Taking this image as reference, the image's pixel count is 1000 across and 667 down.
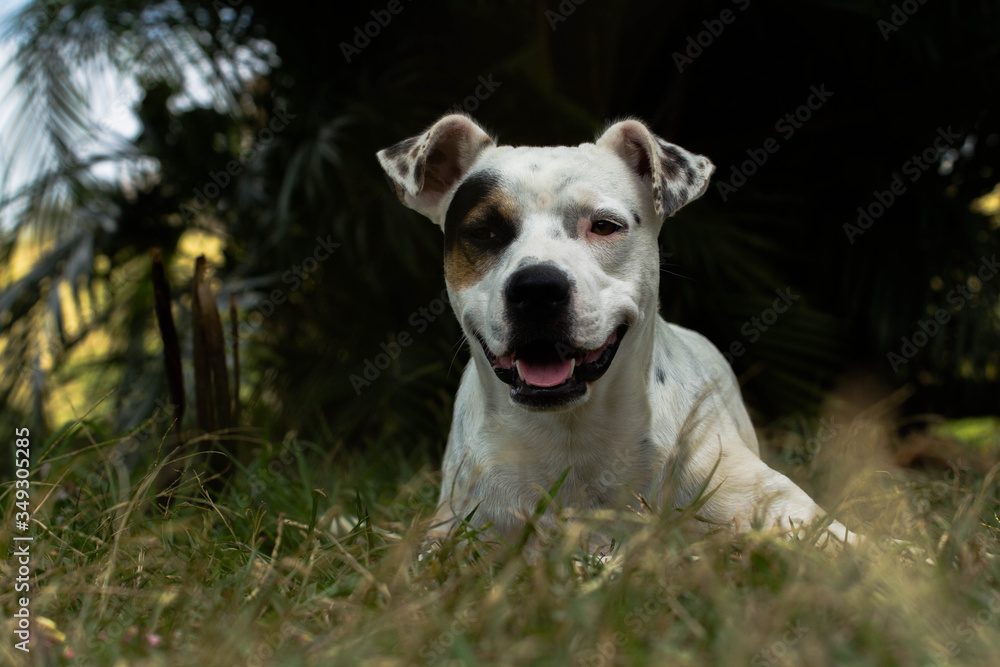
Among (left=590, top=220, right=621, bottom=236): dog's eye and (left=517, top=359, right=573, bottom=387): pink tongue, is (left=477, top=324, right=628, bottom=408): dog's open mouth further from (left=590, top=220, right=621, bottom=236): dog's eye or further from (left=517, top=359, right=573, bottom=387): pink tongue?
(left=590, top=220, right=621, bottom=236): dog's eye

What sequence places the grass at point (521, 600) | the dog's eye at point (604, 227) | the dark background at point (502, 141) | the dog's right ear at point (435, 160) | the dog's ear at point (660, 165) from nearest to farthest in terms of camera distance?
the grass at point (521, 600) → the dog's eye at point (604, 227) → the dog's ear at point (660, 165) → the dog's right ear at point (435, 160) → the dark background at point (502, 141)

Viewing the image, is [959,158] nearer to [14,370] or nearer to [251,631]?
[251,631]

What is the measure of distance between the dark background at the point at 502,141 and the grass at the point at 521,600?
220cm

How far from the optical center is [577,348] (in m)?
2.32

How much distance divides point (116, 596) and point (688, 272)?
348 cm

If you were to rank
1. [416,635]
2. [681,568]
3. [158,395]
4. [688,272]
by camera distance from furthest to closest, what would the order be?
1. [688,272]
2. [158,395]
3. [681,568]
4. [416,635]

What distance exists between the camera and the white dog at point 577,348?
2.33 m

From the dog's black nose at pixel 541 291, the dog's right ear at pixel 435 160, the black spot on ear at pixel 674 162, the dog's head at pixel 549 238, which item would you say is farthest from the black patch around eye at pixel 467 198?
the black spot on ear at pixel 674 162

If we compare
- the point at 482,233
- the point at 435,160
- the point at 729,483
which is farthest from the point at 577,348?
the point at 435,160

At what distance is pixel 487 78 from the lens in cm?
473

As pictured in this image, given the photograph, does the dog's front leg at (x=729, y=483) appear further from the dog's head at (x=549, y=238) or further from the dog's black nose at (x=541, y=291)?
the dog's black nose at (x=541, y=291)

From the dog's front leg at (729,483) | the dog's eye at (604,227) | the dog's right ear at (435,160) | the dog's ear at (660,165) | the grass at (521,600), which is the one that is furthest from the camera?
the dog's right ear at (435,160)

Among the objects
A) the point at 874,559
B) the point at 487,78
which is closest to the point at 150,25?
the point at 487,78

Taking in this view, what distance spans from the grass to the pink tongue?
0.46 meters
